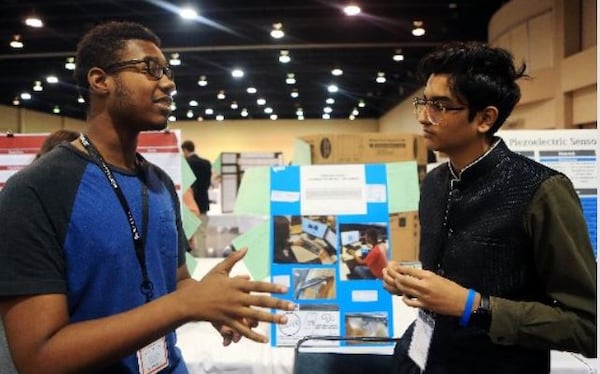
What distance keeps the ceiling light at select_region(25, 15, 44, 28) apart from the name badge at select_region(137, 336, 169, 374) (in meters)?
7.30

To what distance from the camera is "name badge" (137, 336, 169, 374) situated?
3.61ft

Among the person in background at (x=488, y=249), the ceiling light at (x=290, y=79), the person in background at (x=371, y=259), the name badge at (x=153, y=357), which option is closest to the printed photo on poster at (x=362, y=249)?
the person in background at (x=371, y=259)

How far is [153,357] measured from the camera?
44.8 inches

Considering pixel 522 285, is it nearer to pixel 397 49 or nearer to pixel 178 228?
pixel 178 228

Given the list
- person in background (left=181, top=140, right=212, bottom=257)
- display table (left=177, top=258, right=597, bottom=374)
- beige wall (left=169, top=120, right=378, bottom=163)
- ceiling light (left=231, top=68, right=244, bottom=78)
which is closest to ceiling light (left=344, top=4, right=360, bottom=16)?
person in background (left=181, top=140, right=212, bottom=257)

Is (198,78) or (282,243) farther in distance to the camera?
(198,78)

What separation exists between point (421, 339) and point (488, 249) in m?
0.29

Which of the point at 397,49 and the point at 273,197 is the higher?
the point at 397,49

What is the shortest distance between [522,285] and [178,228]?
2.75 ft

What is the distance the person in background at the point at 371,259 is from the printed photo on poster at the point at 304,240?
0.08 meters

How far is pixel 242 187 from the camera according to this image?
199 cm

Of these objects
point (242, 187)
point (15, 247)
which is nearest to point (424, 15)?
point (242, 187)

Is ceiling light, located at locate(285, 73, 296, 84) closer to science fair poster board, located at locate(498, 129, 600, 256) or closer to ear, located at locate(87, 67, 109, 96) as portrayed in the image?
science fair poster board, located at locate(498, 129, 600, 256)

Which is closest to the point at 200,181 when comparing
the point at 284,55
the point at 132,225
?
the point at 284,55
